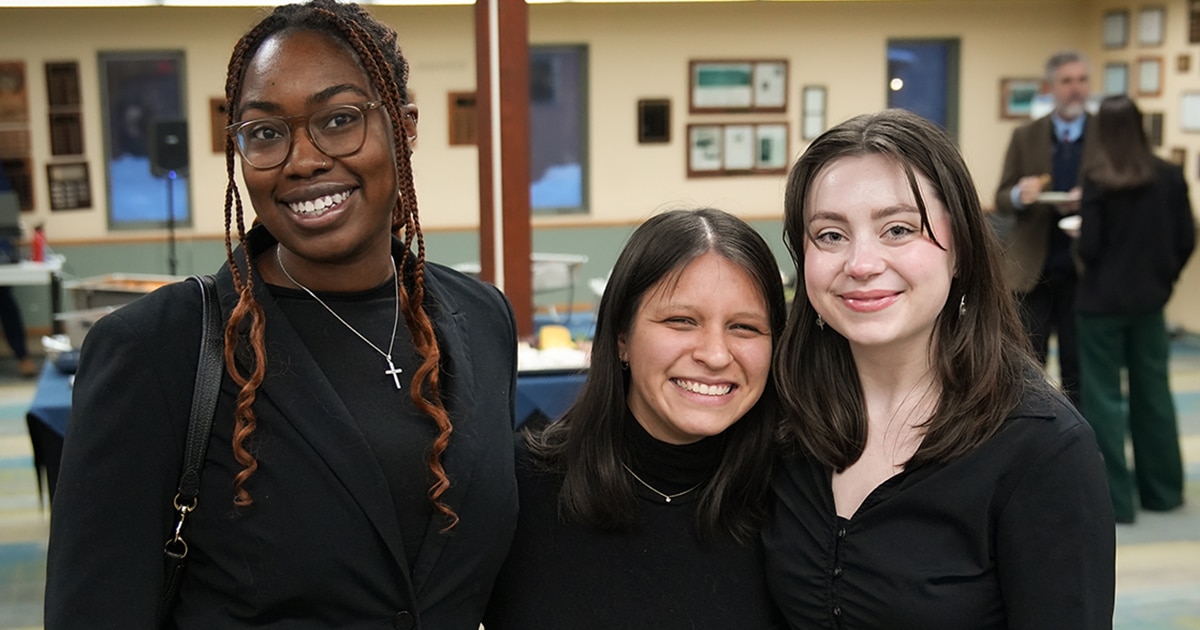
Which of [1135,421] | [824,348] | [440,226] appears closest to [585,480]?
[824,348]

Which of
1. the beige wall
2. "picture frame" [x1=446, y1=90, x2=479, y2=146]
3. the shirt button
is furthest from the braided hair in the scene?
"picture frame" [x1=446, y1=90, x2=479, y2=146]

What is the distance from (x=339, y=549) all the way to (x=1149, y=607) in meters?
3.79

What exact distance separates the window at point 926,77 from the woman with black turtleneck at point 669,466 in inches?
343

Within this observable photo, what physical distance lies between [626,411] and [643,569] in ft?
0.84

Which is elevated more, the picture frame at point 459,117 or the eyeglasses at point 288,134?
the picture frame at point 459,117

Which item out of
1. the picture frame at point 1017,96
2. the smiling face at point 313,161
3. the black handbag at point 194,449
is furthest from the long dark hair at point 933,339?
the picture frame at point 1017,96

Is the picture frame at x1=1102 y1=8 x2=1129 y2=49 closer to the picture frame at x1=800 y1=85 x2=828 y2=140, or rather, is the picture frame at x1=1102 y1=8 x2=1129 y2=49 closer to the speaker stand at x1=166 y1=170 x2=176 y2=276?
the picture frame at x1=800 y1=85 x2=828 y2=140

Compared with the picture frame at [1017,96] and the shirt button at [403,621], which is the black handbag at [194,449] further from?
the picture frame at [1017,96]

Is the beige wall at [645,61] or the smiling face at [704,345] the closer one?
the smiling face at [704,345]

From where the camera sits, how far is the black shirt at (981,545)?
1.66 m

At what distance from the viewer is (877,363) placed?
6.25 ft

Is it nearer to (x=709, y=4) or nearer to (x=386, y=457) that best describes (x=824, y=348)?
(x=386, y=457)

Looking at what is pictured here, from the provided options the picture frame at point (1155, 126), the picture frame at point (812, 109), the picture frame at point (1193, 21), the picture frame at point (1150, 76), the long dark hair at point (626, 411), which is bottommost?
the long dark hair at point (626, 411)

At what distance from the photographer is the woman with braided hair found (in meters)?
1.48
